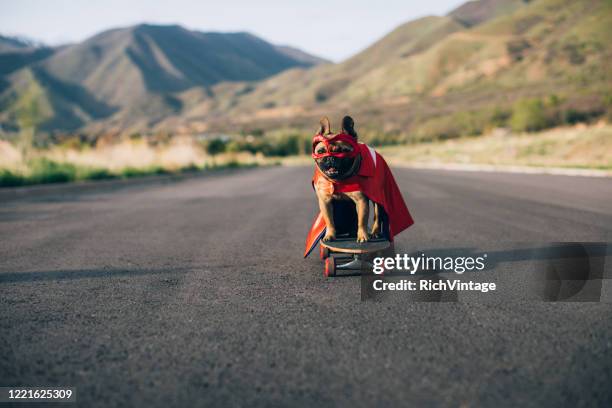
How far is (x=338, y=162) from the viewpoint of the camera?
4441mm

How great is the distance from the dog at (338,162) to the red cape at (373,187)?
0.05 m

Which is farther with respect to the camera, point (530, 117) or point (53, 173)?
point (530, 117)

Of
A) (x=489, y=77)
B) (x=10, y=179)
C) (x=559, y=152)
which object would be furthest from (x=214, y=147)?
(x=489, y=77)

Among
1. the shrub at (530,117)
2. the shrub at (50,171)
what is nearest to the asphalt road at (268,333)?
the shrub at (50,171)

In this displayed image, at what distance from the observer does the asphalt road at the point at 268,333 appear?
2512 millimetres

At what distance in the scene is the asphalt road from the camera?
251 centimetres

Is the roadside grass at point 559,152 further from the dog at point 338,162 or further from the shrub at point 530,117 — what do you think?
the dog at point 338,162

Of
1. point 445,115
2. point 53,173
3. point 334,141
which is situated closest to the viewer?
point 334,141

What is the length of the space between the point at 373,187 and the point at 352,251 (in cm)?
61

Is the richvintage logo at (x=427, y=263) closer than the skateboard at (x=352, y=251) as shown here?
No

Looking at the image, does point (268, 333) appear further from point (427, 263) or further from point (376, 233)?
point (427, 263)

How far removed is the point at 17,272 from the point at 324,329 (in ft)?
11.6

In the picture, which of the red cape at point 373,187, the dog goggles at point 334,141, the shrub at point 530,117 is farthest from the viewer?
the shrub at point 530,117

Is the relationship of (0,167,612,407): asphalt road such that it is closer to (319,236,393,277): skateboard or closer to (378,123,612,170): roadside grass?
(319,236,393,277): skateboard
